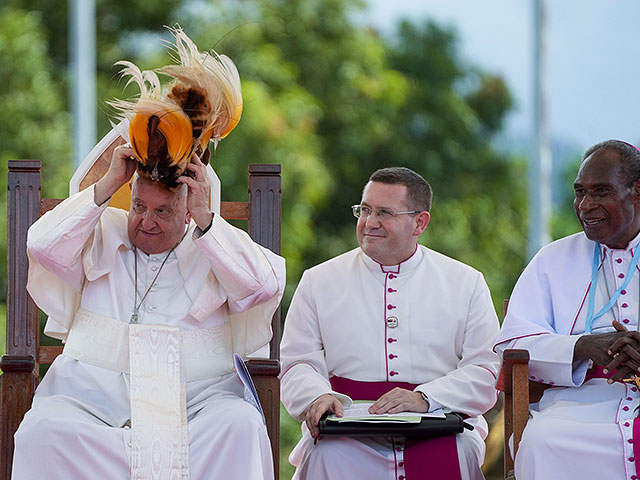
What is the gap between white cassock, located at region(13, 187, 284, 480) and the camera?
4504 millimetres

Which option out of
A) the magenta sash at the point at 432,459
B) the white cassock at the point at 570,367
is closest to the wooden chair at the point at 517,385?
the white cassock at the point at 570,367

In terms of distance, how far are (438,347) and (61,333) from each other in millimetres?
1802

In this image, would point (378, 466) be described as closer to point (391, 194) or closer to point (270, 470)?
point (270, 470)

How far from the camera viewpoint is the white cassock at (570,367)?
470 cm

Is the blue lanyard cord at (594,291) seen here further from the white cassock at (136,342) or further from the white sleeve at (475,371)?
the white cassock at (136,342)

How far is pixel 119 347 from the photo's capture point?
4980 millimetres

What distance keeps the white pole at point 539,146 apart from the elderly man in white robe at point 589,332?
23.2 feet

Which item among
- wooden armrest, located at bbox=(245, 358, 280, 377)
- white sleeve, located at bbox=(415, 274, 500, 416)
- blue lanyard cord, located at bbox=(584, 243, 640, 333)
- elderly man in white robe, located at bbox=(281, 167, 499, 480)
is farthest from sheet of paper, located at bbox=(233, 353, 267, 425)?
blue lanyard cord, located at bbox=(584, 243, 640, 333)

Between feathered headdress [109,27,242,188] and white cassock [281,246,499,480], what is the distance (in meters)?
1.17

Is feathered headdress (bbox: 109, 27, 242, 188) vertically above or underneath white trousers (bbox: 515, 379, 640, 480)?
above

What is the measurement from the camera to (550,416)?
488cm

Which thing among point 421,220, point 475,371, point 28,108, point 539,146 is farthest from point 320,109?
point 475,371

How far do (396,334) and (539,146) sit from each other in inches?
293

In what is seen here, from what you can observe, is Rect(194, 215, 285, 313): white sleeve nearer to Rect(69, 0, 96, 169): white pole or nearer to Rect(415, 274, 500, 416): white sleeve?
Rect(415, 274, 500, 416): white sleeve
